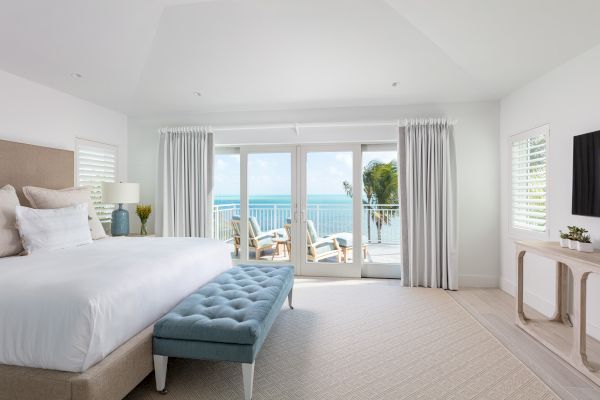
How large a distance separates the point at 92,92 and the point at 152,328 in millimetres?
3346

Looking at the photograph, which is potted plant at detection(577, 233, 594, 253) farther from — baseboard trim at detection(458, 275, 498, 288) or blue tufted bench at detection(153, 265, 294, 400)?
blue tufted bench at detection(153, 265, 294, 400)

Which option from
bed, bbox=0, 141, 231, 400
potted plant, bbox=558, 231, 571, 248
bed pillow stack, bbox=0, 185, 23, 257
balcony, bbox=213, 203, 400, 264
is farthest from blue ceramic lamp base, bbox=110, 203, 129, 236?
potted plant, bbox=558, 231, 571, 248

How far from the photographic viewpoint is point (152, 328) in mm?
1986

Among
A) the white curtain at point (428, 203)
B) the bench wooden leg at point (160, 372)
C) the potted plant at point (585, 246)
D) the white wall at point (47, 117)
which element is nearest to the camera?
the bench wooden leg at point (160, 372)

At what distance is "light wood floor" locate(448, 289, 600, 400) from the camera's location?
204 centimetres

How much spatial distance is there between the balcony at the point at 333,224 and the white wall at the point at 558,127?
1.43 meters

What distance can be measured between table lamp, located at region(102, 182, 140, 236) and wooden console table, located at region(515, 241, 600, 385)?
174 inches

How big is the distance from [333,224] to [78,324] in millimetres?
3495

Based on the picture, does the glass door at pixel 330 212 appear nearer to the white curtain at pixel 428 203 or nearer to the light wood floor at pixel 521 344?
the white curtain at pixel 428 203

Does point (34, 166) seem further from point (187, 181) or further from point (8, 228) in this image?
point (187, 181)

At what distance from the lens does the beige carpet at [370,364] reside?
1.99 m

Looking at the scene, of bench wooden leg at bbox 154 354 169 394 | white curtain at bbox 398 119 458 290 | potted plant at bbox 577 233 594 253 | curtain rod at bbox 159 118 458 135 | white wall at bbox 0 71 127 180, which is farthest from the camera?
curtain rod at bbox 159 118 458 135

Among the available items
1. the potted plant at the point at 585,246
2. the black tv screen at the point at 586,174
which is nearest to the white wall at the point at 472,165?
the black tv screen at the point at 586,174

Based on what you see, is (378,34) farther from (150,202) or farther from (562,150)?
(150,202)
